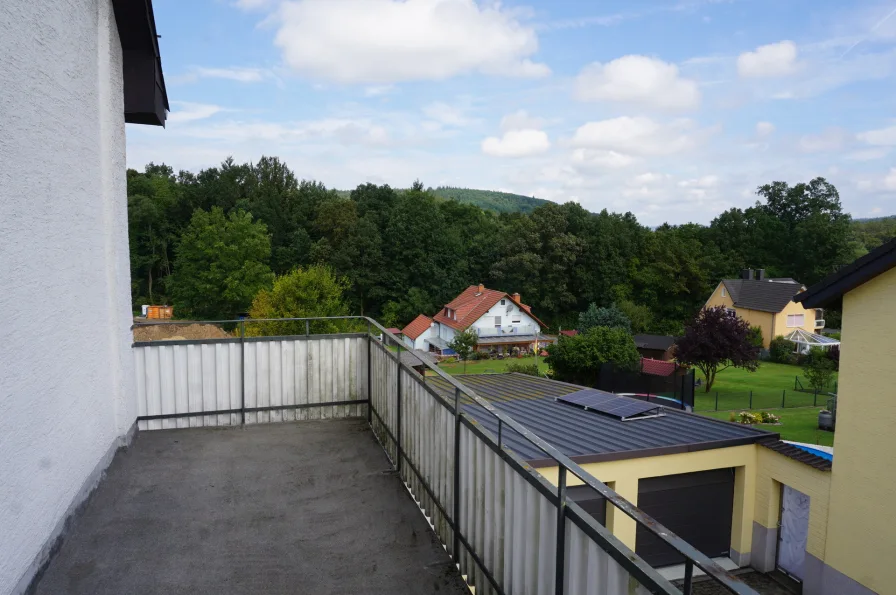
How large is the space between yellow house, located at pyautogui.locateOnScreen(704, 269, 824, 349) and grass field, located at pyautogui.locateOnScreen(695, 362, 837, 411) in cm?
631

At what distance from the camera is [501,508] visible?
10.7 feet

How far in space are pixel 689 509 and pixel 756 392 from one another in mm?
21195

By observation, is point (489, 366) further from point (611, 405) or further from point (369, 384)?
point (369, 384)

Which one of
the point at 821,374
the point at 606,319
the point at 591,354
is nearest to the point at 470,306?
the point at 606,319

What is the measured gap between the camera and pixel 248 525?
4.60 meters

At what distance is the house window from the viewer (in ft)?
141

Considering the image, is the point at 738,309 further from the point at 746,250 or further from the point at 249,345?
the point at 249,345

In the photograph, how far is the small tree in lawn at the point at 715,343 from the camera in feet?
90.9

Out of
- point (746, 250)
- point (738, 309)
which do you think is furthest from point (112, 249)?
point (746, 250)

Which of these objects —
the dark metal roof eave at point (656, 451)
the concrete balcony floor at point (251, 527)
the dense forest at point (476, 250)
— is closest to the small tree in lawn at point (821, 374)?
the dense forest at point (476, 250)

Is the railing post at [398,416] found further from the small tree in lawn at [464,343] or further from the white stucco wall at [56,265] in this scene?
the small tree in lawn at [464,343]

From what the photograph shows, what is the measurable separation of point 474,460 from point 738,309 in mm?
47841

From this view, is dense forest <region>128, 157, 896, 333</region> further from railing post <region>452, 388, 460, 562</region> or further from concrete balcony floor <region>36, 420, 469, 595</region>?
railing post <region>452, 388, 460, 562</region>

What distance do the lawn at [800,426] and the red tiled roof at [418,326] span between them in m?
25.1
